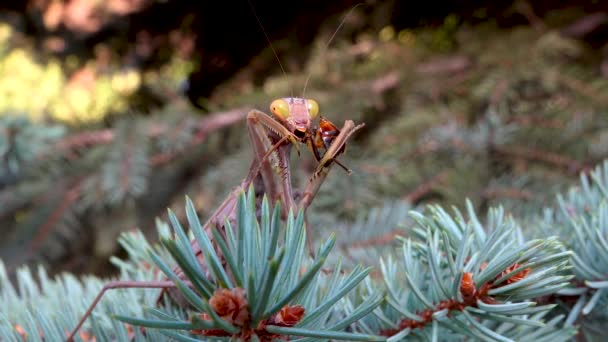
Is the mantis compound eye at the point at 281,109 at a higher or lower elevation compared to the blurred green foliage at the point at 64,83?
lower

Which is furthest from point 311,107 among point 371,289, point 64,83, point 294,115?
point 64,83

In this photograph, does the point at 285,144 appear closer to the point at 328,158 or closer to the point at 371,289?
the point at 328,158

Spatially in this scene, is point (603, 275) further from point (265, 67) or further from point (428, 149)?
point (265, 67)

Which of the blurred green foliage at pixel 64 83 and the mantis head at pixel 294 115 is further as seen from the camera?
the blurred green foliage at pixel 64 83

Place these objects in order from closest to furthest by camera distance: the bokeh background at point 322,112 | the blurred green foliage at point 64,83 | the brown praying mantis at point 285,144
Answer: the brown praying mantis at point 285,144 < the bokeh background at point 322,112 < the blurred green foliage at point 64,83

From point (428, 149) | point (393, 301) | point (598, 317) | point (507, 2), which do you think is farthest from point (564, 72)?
point (393, 301)

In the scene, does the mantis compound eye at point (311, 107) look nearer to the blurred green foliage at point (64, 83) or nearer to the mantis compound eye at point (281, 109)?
the mantis compound eye at point (281, 109)

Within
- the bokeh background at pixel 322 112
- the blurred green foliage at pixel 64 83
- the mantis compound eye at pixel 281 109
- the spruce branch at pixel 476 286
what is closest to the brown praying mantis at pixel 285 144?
the mantis compound eye at pixel 281 109
